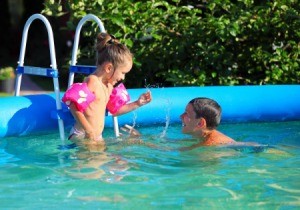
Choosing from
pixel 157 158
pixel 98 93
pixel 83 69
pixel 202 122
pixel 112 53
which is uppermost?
pixel 112 53

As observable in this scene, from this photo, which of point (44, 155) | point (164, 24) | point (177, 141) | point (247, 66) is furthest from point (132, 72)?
point (44, 155)

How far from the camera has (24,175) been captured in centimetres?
416

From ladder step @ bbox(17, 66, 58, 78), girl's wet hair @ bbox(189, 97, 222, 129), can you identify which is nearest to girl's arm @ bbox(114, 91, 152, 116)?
girl's wet hair @ bbox(189, 97, 222, 129)

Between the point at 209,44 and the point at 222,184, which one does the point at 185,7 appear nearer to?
the point at 209,44

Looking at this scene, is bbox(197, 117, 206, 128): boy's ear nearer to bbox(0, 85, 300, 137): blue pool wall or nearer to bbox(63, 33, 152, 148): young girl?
bbox(63, 33, 152, 148): young girl

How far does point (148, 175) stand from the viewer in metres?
4.14

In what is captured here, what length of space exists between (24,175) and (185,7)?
3.56 m

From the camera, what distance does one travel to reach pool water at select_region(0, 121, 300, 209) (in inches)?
140

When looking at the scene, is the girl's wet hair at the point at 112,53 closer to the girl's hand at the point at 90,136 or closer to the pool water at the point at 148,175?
the girl's hand at the point at 90,136

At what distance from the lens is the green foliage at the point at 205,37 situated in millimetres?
7117

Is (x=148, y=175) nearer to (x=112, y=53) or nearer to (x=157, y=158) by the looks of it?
(x=157, y=158)

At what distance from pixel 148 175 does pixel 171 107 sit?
1.81 m

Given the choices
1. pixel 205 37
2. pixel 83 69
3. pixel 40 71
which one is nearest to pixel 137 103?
pixel 83 69

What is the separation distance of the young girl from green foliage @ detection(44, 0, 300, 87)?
6.64 feet
